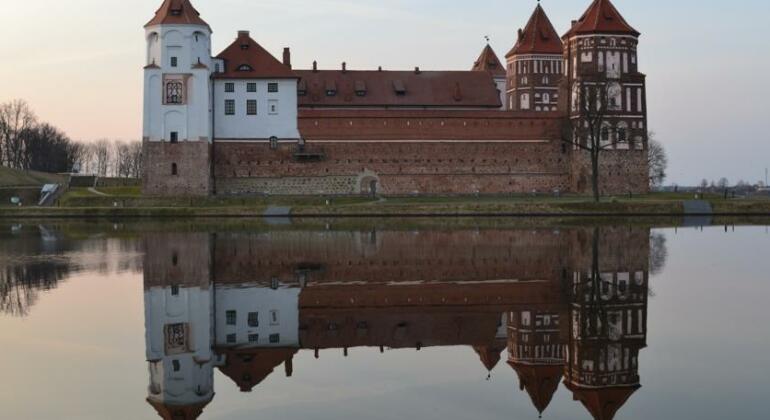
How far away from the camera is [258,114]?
180ft

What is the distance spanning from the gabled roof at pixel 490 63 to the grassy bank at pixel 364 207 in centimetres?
2769

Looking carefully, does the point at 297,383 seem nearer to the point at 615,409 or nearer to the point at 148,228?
the point at 615,409

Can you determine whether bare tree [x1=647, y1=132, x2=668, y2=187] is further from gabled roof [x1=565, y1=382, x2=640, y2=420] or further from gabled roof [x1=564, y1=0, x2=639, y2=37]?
gabled roof [x1=565, y1=382, x2=640, y2=420]

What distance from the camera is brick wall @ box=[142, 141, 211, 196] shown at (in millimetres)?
52438

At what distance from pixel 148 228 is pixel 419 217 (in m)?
13.1

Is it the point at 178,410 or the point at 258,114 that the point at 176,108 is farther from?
the point at 178,410

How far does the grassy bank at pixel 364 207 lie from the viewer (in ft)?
149

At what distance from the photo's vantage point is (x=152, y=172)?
52562 millimetres

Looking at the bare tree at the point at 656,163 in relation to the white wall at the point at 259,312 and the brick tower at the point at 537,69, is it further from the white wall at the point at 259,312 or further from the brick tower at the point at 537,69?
the white wall at the point at 259,312

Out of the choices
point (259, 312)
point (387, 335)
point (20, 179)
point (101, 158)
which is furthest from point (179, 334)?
point (101, 158)

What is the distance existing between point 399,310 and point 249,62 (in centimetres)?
4256

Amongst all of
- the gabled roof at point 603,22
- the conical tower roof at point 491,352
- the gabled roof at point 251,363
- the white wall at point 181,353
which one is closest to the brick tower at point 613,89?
the gabled roof at point 603,22

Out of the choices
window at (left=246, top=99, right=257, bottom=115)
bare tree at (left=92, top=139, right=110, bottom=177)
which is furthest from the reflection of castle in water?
bare tree at (left=92, top=139, right=110, bottom=177)

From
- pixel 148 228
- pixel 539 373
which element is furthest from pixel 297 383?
pixel 148 228
